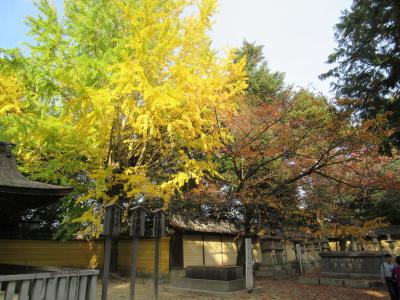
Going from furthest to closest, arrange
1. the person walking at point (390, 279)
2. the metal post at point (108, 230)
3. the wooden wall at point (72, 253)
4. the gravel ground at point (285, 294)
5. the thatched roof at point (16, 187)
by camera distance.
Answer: the wooden wall at point (72, 253)
the gravel ground at point (285, 294)
the person walking at point (390, 279)
the metal post at point (108, 230)
the thatched roof at point (16, 187)

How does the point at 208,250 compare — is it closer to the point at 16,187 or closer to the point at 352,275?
the point at 352,275

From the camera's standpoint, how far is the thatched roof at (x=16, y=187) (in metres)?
5.60

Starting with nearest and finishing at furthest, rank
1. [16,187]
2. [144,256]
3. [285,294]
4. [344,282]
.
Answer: [16,187] → [285,294] → [344,282] → [144,256]

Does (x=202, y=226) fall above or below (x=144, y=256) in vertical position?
above

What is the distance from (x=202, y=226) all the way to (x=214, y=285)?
302 inches

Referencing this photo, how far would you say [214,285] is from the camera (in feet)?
38.4

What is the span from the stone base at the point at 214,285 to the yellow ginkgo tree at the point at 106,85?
5.03 meters

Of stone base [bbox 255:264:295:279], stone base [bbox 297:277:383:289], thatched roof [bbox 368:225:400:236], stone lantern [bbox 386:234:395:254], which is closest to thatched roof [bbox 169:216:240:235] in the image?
stone base [bbox 255:264:295:279]

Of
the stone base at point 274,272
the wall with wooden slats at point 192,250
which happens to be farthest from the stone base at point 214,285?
the stone base at point 274,272

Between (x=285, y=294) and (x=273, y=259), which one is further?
(x=273, y=259)

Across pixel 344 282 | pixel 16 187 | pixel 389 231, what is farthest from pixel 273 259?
pixel 389 231

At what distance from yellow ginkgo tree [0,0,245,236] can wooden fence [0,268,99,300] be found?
2250 mm

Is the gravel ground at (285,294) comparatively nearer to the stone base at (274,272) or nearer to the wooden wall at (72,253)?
the wooden wall at (72,253)

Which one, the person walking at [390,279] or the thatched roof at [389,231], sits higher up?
the thatched roof at [389,231]
